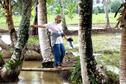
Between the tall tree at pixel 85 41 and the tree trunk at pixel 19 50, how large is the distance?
3231 millimetres

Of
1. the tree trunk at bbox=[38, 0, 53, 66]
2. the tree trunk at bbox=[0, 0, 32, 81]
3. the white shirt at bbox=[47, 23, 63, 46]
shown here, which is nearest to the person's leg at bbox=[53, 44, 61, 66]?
the white shirt at bbox=[47, 23, 63, 46]

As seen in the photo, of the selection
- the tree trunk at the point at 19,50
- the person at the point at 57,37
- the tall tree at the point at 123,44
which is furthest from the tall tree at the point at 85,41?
the tree trunk at the point at 19,50

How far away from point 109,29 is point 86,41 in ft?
73.5

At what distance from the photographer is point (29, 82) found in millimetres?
12500

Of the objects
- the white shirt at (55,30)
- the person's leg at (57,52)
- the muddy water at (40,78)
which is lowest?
the muddy water at (40,78)

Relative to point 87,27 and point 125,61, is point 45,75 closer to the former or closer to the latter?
point 87,27

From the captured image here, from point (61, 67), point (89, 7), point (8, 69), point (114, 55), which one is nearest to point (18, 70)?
point (8, 69)

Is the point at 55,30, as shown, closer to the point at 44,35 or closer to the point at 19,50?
the point at 19,50

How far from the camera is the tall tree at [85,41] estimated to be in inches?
365

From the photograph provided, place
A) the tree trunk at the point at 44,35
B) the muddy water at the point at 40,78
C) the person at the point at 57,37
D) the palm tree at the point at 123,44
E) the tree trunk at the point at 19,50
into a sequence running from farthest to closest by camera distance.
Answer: the tree trunk at the point at 44,35, the muddy water at the point at 40,78, the tree trunk at the point at 19,50, the person at the point at 57,37, the palm tree at the point at 123,44

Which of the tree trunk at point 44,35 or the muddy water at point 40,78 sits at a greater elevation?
the tree trunk at point 44,35

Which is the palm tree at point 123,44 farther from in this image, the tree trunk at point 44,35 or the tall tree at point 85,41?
the tree trunk at point 44,35

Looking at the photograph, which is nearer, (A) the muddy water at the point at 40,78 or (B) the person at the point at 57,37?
(B) the person at the point at 57,37

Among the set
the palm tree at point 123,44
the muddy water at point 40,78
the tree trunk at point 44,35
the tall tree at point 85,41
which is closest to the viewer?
the palm tree at point 123,44
